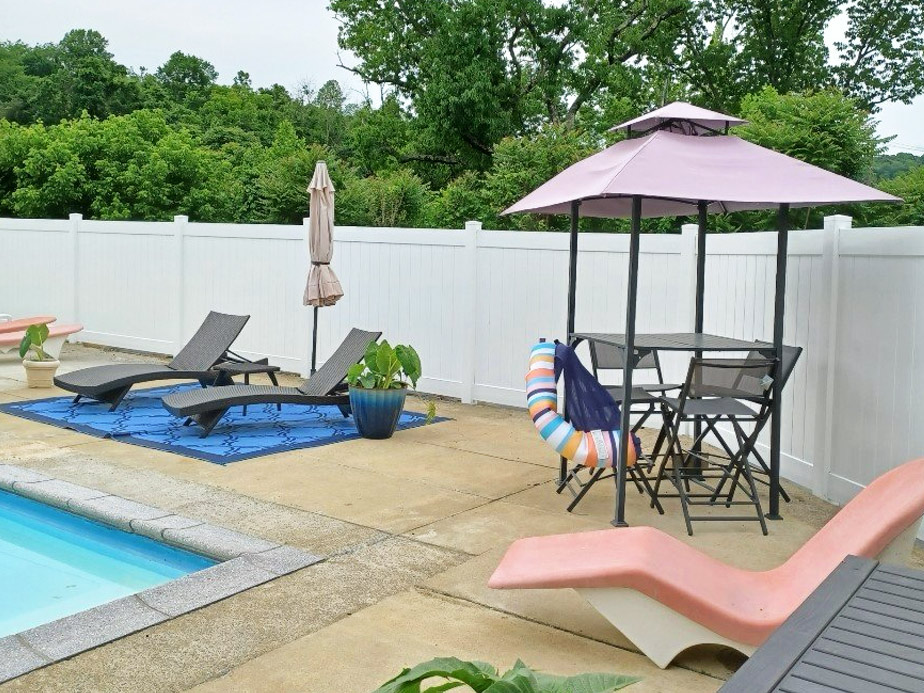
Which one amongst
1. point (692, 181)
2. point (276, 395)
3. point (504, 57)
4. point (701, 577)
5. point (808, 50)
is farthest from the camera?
point (808, 50)

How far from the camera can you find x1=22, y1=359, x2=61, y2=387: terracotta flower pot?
10.3m

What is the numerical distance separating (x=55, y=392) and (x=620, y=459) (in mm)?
6636

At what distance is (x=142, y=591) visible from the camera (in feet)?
14.7

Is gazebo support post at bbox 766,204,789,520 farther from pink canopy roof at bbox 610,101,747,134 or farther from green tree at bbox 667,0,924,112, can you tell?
green tree at bbox 667,0,924,112

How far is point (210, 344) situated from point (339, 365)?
1.76 meters

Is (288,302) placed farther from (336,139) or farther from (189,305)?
(336,139)

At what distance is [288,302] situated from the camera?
37.5ft

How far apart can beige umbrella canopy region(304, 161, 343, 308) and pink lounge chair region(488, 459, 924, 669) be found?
5.78 metres

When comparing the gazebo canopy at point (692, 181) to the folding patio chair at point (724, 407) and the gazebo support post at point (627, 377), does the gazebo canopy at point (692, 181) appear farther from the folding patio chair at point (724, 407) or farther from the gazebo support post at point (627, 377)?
the folding patio chair at point (724, 407)

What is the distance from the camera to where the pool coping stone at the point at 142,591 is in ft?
12.7

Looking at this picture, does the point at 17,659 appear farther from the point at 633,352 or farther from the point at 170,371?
the point at 170,371

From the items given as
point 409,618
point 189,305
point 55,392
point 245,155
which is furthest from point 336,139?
point 409,618

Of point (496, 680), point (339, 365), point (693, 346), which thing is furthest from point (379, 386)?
point (496, 680)

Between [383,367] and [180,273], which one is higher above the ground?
[180,273]
